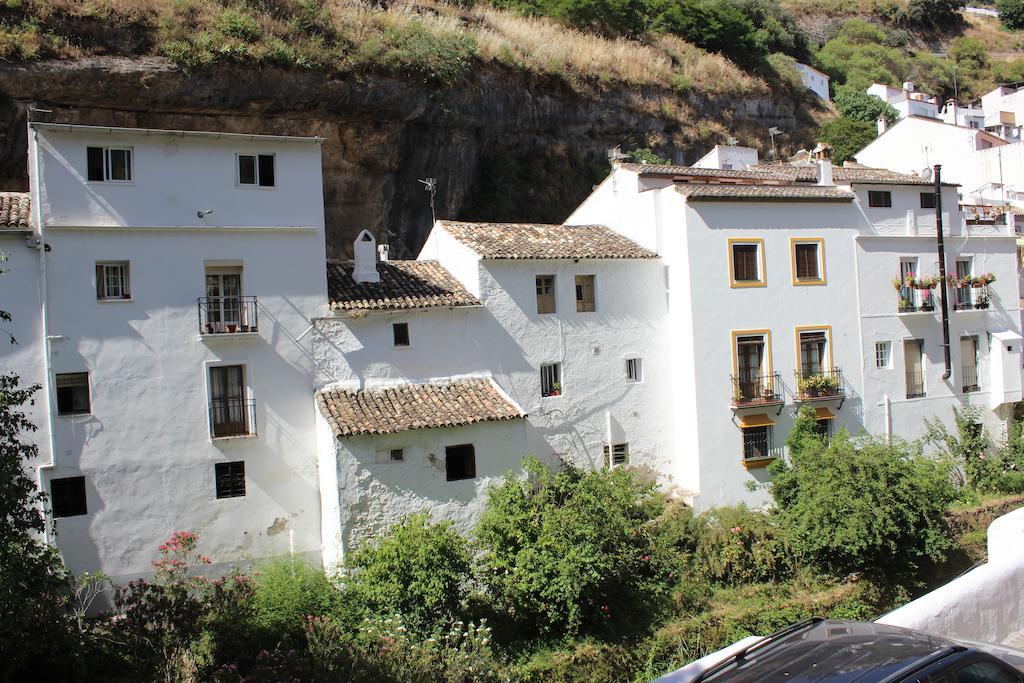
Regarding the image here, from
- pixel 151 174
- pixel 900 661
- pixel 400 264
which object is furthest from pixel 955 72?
pixel 900 661

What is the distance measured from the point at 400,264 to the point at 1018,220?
77.4 feet

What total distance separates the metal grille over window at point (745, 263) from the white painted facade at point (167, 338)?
1076cm

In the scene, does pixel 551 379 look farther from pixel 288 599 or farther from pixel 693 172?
pixel 288 599

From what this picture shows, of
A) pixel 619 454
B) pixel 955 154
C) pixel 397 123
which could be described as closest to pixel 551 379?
pixel 619 454

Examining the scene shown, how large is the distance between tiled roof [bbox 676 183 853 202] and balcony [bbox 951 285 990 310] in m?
5.05

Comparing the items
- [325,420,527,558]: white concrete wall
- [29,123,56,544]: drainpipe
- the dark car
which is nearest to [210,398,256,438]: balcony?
[325,420,527,558]: white concrete wall

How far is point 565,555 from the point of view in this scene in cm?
1636

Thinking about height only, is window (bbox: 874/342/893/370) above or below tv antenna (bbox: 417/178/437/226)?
below

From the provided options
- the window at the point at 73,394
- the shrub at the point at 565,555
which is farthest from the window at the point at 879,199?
the window at the point at 73,394

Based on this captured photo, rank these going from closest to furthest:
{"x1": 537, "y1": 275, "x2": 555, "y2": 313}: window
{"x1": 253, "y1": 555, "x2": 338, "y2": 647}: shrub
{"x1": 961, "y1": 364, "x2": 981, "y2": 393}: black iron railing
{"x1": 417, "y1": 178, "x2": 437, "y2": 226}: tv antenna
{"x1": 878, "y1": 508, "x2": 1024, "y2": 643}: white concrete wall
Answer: {"x1": 878, "y1": 508, "x2": 1024, "y2": 643}: white concrete wall
{"x1": 253, "y1": 555, "x2": 338, "y2": 647}: shrub
{"x1": 537, "y1": 275, "x2": 555, "y2": 313}: window
{"x1": 961, "y1": 364, "x2": 981, "y2": 393}: black iron railing
{"x1": 417, "y1": 178, "x2": 437, "y2": 226}: tv antenna

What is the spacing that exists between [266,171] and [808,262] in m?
14.4

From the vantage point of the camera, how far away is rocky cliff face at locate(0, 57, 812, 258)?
71.7ft

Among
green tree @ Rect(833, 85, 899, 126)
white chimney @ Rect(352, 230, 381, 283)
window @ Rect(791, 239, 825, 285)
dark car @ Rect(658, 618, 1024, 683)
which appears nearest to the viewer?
dark car @ Rect(658, 618, 1024, 683)

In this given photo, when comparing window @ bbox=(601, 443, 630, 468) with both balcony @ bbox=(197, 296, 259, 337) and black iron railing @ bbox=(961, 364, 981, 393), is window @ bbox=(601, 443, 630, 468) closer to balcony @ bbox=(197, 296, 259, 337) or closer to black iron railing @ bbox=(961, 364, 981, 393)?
balcony @ bbox=(197, 296, 259, 337)
